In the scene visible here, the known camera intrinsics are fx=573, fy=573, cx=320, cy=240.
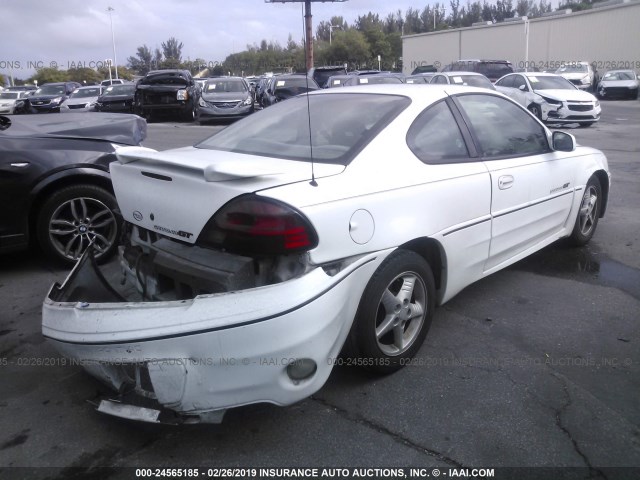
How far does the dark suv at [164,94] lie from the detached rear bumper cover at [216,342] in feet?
56.1

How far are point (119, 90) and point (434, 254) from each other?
19.1 m

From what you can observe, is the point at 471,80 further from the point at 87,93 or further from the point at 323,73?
the point at 87,93

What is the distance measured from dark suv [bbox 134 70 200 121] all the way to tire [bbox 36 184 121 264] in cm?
1464

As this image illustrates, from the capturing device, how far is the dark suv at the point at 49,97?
73.2 feet

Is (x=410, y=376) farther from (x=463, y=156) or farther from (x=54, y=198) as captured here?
(x=54, y=198)

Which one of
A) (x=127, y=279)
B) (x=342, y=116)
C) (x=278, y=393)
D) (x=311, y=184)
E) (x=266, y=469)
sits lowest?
(x=266, y=469)

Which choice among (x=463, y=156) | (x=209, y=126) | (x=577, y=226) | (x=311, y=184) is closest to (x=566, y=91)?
(x=209, y=126)

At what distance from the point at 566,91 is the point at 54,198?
598 inches

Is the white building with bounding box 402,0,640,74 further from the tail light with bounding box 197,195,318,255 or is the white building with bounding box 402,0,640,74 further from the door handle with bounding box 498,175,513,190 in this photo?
the tail light with bounding box 197,195,318,255

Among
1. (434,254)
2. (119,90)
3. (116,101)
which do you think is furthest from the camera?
(119,90)

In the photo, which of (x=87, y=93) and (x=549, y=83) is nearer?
(x=549, y=83)

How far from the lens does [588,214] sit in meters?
5.09

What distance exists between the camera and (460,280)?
137 inches

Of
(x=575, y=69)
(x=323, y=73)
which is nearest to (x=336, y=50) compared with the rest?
(x=323, y=73)
